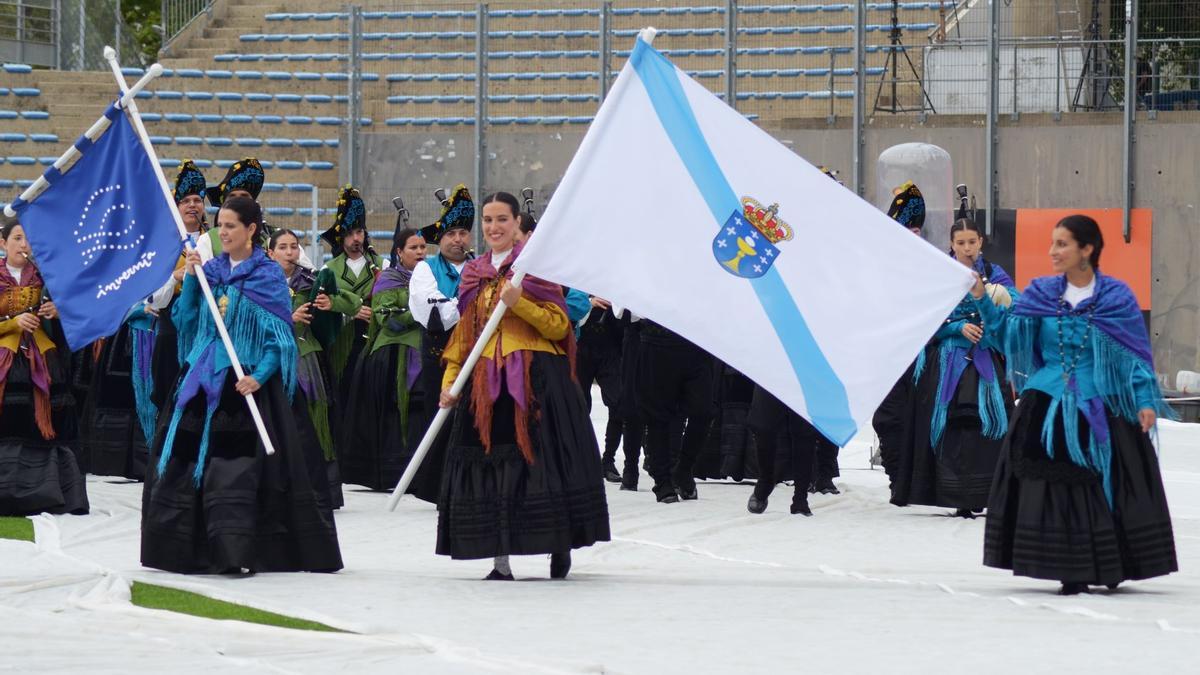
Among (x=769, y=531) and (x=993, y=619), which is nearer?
(x=993, y=619)

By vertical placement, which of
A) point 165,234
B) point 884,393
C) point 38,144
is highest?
point 38,144

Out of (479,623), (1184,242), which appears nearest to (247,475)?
(479,623)

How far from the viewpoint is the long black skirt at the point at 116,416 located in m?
13.5

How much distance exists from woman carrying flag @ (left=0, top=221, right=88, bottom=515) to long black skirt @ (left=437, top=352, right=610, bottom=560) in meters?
3.61

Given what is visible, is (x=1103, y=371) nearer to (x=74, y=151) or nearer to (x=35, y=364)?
(x=74, y=151)

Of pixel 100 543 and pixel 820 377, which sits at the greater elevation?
pixel 820 377

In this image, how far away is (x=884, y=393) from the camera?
A: 8094 mm

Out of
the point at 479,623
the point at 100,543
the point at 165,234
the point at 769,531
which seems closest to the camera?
the point at 479,623

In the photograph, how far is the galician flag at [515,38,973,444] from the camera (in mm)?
8203

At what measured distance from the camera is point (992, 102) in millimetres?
22219

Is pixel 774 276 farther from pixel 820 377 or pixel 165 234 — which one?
pixel 165 234

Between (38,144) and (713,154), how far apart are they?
18.5 metres

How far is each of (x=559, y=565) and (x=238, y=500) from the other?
1.35m

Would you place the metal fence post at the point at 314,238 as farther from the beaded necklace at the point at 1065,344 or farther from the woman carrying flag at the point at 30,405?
the beaded necklace at the point at 1065,344
